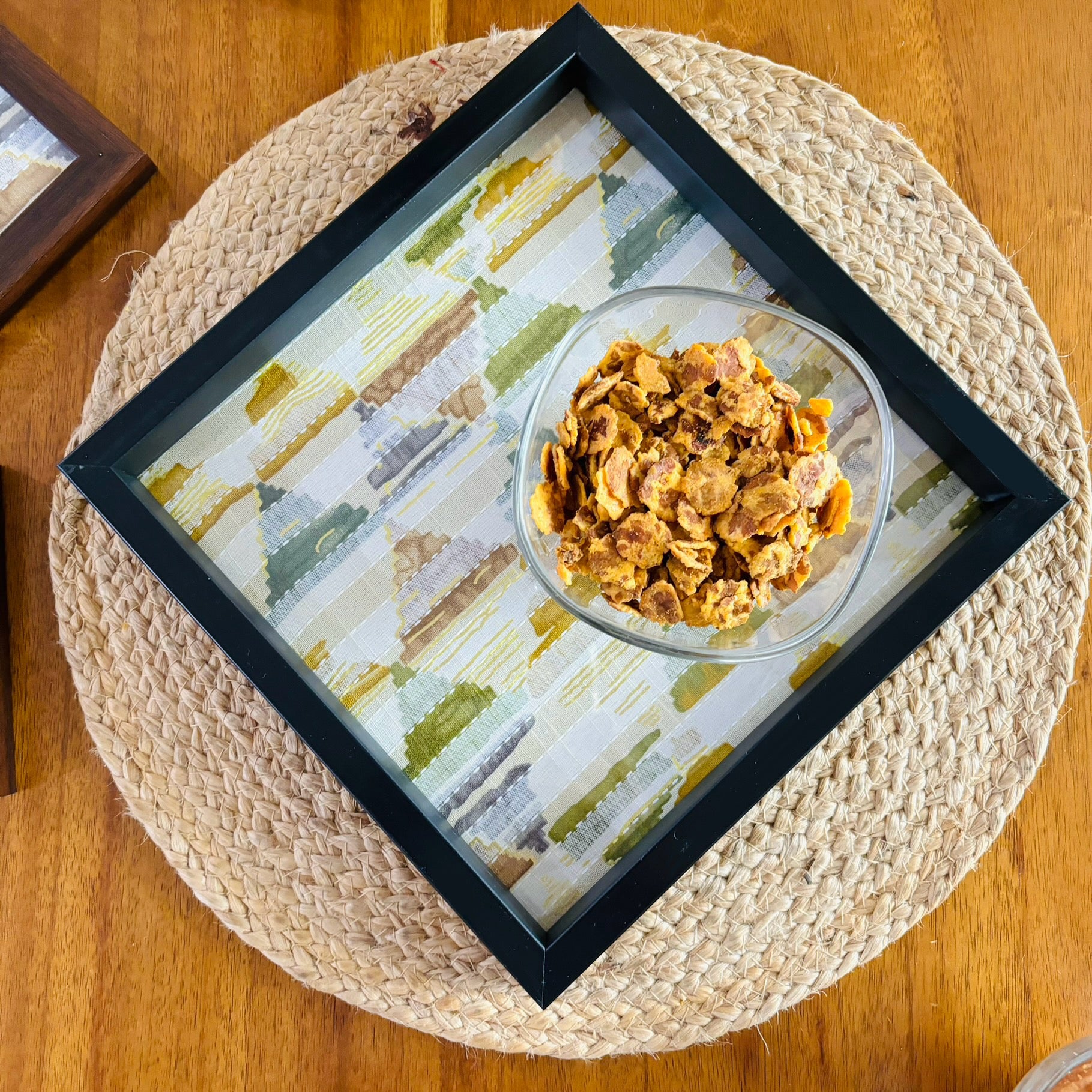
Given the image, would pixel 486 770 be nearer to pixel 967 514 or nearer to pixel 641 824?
pixel 641 824

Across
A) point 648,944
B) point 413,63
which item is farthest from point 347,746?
point 413,63

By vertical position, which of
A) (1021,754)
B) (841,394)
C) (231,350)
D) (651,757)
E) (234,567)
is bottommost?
(1021,754)

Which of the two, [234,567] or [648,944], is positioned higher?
[234,567]

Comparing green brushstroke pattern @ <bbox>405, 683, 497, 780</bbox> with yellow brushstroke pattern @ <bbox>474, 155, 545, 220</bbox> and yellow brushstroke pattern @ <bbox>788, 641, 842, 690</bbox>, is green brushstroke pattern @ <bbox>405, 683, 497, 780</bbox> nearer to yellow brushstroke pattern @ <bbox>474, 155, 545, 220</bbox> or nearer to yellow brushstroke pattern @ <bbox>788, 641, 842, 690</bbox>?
yellow brushstroke pattern @ <bbox>788, 641, 842, 690</bbox>

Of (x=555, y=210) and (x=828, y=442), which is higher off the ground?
(x=555, y=210)

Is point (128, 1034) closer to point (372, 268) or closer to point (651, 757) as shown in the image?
point (651, 757)

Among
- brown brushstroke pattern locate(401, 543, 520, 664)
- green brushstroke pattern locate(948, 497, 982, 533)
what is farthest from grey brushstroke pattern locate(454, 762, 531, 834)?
green brushstroke pattern locate(948, 497, 982, 533)

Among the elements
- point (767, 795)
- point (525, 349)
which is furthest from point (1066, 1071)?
A: point (525, 349)
